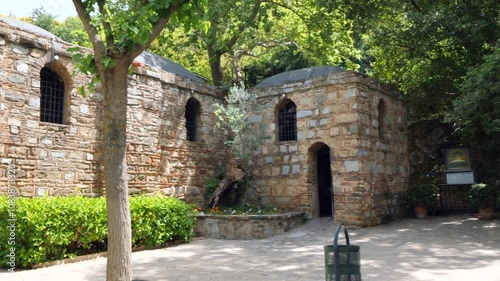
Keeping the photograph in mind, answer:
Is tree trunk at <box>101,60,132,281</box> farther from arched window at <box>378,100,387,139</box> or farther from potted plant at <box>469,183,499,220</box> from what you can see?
potted plant at <box>469,183,499,220</box>

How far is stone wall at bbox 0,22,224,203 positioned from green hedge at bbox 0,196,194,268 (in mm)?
1136

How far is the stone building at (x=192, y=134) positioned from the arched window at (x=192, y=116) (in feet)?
0.09

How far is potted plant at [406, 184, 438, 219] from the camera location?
40.0ft

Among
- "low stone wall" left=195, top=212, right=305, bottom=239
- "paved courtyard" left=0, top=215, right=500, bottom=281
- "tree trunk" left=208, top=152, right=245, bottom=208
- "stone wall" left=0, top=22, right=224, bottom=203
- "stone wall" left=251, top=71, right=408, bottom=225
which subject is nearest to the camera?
"paved courtyard" left=0, top=215, right=500, bottom=281

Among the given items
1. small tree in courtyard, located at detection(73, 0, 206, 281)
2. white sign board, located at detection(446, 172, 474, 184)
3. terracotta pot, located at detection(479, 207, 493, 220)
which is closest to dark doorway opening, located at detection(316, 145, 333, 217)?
white sign board, located at detection(446, 172, 474, 184)

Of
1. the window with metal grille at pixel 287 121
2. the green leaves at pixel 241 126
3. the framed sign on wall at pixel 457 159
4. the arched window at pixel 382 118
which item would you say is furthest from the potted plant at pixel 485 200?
the green leaves at pixel 241 126

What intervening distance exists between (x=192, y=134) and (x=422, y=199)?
6578 millimetres

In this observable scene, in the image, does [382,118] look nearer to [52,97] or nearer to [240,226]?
[240,226]

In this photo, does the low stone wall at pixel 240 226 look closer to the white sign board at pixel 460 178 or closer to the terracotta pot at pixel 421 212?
the terracotta pot at pixel 421 212

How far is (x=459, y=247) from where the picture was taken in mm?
8562

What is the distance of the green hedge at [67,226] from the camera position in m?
7.15

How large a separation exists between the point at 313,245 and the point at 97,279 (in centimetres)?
450

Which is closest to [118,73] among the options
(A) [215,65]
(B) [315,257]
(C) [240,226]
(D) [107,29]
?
(D) [107,29]

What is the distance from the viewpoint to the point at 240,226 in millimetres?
10484
